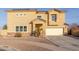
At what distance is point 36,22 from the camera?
4.43 meters

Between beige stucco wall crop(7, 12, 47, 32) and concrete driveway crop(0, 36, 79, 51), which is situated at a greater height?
beige stucco wall crop(7, 12, 47, 32)

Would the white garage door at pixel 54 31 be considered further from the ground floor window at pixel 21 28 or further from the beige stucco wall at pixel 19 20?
the ground floor window at pixel 21 28

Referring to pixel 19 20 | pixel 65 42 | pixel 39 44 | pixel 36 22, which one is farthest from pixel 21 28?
pixel 65 42

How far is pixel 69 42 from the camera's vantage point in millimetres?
4441

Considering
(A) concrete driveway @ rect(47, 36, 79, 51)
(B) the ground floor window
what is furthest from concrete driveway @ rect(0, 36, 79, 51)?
(B) the ground floor window

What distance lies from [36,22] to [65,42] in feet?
1.66

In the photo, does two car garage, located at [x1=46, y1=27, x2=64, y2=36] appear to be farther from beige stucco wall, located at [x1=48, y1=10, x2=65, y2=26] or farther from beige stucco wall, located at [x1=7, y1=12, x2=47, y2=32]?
beige stucco wall, located at [x1=7, y1=12, x2=47, y2=32]

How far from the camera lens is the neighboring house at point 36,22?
4.45 m

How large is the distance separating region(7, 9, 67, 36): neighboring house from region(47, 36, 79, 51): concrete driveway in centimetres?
7

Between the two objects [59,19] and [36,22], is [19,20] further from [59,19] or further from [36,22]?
[59,19]

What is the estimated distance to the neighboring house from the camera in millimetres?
4445

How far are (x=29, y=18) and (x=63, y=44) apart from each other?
2.02ft
